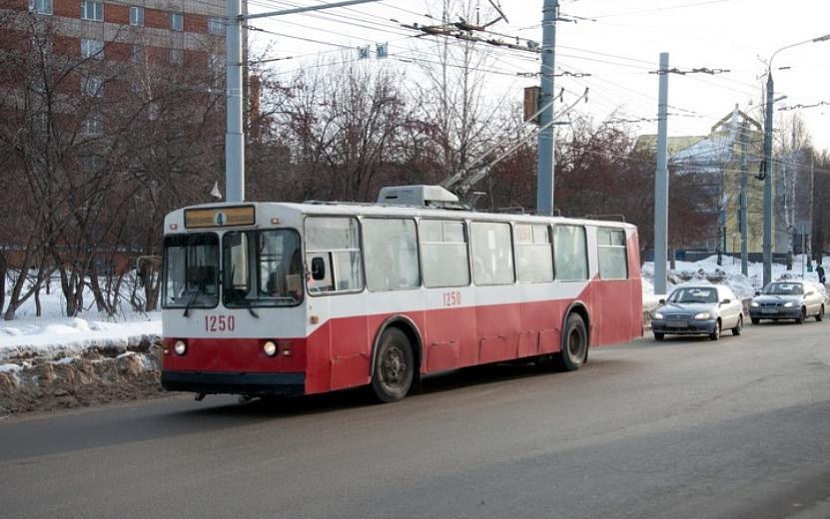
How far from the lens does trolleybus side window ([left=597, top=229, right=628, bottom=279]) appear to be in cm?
1945

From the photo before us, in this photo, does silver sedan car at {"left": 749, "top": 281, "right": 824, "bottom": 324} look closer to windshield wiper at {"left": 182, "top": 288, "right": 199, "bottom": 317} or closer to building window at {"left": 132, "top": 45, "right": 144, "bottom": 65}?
building window at {"left": 132, "top": 45, "right": 144, "bottom": 65}

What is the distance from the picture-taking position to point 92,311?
22656 millimetres

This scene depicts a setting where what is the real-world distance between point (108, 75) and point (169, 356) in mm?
11714

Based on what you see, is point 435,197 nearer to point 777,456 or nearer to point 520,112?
point 777,456

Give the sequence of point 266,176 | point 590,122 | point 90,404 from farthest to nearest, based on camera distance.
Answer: point 590,122 → point 266,176 → point 90,404

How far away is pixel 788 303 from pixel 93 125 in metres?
21.2

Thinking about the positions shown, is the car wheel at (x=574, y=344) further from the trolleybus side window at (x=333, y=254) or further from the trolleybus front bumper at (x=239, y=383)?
the trolleybus front bumper at (x=239, y=383)

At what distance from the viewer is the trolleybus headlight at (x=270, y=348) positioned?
1228 cm

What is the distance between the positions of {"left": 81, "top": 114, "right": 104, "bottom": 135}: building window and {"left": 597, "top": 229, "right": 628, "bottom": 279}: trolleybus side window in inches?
430

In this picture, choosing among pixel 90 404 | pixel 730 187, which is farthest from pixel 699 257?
pixel 90 404

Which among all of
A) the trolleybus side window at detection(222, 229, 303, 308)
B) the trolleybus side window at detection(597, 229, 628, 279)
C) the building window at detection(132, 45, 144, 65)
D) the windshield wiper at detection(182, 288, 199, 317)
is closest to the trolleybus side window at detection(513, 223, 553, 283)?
the trolleybus side window at detection(597, 229, 628, 279)

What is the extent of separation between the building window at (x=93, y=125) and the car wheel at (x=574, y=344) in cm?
1106

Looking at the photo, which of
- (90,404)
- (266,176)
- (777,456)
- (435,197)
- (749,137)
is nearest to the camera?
(777,456)

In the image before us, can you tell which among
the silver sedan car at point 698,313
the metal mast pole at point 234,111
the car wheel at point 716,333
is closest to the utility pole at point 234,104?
the metal mast pole at point 234,111
